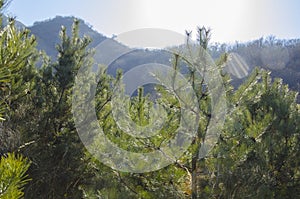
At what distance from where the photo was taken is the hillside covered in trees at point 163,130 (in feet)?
9.78

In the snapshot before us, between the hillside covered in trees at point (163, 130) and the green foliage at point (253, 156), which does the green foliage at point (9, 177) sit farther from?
the green foliage at point (253, 156)

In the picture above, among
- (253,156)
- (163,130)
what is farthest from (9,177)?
(253,156)

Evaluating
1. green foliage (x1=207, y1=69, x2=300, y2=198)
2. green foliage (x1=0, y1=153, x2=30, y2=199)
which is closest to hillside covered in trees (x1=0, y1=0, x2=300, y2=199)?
green foliage (x1=207, y1=69, x2=300, y2=198)

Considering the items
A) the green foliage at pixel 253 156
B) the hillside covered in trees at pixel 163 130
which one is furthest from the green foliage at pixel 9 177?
the green foliage at pixel 253 156

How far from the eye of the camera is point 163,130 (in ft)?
10.1

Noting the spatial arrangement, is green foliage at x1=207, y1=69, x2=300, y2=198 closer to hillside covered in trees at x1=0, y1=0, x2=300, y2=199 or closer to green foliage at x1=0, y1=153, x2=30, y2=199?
hillside covered in trees at x1=0, y1=0, x2=300, y2=199

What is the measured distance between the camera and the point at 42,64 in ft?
18.1

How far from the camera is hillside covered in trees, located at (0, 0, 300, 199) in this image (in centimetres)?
298

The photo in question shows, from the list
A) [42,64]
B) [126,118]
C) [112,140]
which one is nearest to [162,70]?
[126,118]

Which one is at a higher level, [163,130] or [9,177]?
[163,130]

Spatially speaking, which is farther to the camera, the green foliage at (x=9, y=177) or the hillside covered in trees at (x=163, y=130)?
the hillside covered in trees at (x=163, y=130)

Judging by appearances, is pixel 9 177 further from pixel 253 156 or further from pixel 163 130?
pixel 253 156

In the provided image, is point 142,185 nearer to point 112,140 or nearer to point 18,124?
point 112,140

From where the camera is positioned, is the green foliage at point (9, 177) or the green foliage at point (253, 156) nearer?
the green foliage at point (9, 177)
